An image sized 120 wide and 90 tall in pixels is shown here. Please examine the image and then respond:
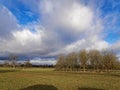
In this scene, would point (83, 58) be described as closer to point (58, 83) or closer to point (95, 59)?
point (95, 59)

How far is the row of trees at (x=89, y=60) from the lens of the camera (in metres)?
128

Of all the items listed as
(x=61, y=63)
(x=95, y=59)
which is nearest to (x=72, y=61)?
(x=61, y=63)

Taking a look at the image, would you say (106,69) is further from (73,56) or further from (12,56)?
(12,56)

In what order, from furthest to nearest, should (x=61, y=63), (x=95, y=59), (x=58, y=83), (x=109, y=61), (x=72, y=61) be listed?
(x=61, y=63)
(x=72, y=61)
(x=95, y=59)
(x=109, y=61)
(x=58, y=83)

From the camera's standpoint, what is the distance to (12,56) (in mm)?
183625

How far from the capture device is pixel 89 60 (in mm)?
137625

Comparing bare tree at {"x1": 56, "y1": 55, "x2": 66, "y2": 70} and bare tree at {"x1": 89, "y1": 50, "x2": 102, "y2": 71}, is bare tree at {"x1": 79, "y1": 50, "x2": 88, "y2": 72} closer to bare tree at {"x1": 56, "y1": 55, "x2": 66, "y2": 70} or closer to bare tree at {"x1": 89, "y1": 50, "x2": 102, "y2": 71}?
bare tree at {"x1": 89, "y1": 50, "x2": 102, "y2": 71}

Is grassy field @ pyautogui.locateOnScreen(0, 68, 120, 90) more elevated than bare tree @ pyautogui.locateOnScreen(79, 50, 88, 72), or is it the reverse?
bare tree @ pyautogui.locateOnScreen(79, 50, 88, 72)

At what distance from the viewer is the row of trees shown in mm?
128500

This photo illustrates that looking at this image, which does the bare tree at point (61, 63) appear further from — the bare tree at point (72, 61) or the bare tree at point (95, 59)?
the bare tree at point (95, 59)

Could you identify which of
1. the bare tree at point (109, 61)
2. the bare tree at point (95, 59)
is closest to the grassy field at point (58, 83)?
the bare tree at point (109, 61)

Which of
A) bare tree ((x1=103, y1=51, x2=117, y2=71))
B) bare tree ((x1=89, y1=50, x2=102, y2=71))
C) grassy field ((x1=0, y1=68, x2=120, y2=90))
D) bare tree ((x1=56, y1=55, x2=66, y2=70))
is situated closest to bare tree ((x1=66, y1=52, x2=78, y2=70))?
bare tree ((x1=56, y1=55, x2=66, y2=70))

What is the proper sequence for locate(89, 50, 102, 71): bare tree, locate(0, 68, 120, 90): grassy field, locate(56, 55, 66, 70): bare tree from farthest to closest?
1. locate(56, 55, 66, 70): bare tree
2. locate(89, 50, 102, 71): bare tree
3. locate(0, 68, 120, 90): grassy field

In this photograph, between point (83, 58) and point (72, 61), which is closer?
point (83, 58)
